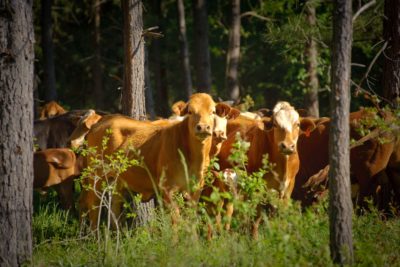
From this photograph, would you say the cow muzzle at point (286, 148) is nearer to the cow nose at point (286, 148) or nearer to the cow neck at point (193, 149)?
the cow nose at point (286, 148)

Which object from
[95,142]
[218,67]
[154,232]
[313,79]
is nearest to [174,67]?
[218,67]

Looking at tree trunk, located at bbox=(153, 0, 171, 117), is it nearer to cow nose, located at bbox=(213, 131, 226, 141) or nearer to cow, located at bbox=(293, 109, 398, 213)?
cow, located at bbox=(293, 109, 398, 213)

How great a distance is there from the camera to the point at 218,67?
116ft

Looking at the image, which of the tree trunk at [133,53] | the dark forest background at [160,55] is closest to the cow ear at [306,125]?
the tree trunk at [133,53]

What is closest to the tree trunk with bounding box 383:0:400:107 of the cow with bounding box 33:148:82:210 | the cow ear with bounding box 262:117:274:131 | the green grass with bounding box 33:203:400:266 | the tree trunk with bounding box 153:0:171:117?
the cow ear with bounding box 262:117:274:131

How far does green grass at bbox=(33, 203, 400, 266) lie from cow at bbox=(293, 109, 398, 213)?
6.89 feet

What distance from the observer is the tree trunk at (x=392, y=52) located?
418 inches

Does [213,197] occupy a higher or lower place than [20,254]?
higher

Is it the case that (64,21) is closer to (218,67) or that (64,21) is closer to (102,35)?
(102,35)

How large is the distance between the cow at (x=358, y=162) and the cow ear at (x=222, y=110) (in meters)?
A: 1.87

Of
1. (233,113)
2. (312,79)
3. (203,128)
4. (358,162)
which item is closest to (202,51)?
(312,79)

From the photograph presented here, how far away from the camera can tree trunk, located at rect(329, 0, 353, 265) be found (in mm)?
6859

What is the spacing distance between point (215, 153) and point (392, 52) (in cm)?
315

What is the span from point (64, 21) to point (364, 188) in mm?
22479
